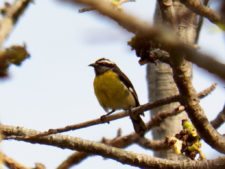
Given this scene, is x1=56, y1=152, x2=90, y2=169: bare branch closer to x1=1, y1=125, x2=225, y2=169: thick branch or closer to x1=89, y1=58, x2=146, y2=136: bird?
x1=1, y1=125, x2=225, y2=169: thick branch

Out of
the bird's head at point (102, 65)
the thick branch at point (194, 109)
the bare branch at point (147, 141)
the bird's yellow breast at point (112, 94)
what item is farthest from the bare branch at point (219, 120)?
the bird's head at point (102, 65)

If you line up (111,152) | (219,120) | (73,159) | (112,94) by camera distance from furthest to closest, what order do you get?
1. (112,94)
2. (219,120)
3. (111,152)
4. (73,159)

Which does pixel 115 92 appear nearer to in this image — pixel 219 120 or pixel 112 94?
pixel 112 94

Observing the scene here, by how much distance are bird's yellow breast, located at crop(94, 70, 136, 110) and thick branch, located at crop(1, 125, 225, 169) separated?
10.3 ft

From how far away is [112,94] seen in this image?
19.5 feet

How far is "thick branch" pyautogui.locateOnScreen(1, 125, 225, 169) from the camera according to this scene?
2.50 m

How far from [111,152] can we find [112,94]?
131 inches

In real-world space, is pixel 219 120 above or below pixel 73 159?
above

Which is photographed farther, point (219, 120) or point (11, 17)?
point (219, 120)

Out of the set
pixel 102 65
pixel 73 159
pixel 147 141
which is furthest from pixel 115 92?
pixel 73 159

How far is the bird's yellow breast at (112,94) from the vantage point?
19.3 feet

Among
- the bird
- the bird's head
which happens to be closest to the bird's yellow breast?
the bird

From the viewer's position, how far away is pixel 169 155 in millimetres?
4504

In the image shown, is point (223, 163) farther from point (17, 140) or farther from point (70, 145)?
point (17, 140)
